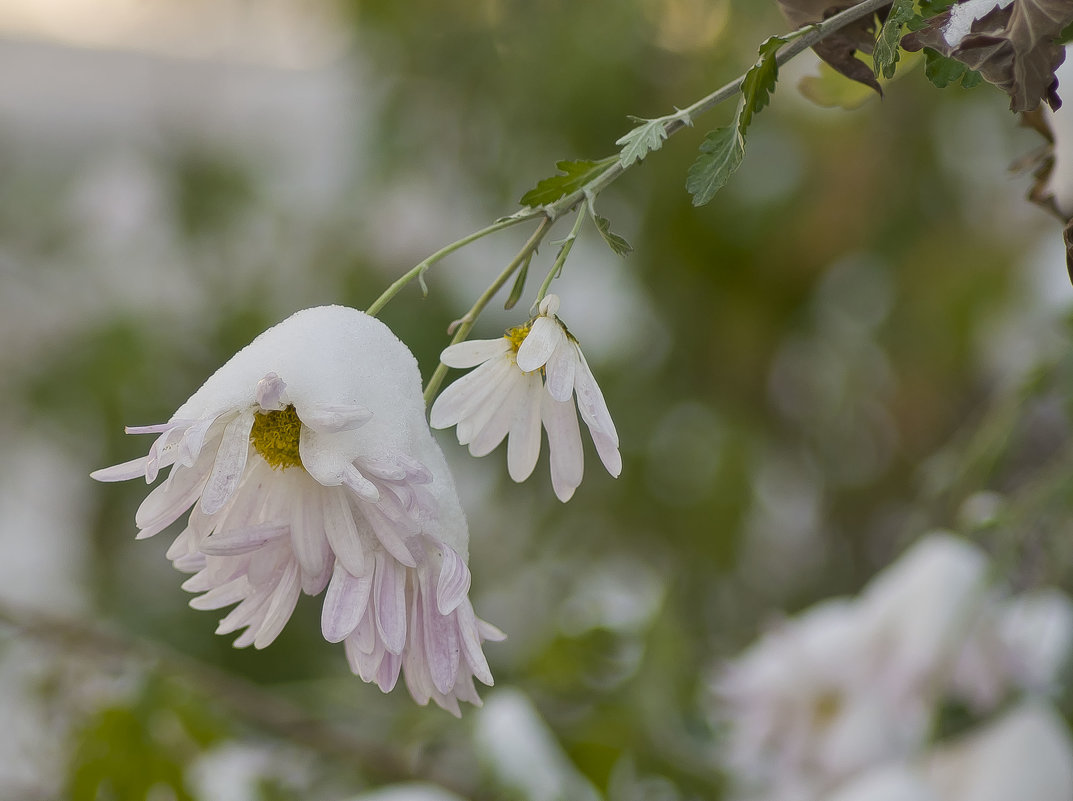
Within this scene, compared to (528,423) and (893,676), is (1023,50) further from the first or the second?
(893,676)

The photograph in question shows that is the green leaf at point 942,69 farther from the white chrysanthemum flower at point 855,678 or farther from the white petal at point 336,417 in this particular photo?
the white chrysanthemum flower at point 855,678

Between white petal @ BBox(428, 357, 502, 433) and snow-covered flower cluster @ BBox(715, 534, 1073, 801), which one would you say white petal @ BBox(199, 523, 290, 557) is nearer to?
white petal @ BBox(428, 357, 502, 433)

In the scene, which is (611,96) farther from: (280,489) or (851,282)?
(280,489)

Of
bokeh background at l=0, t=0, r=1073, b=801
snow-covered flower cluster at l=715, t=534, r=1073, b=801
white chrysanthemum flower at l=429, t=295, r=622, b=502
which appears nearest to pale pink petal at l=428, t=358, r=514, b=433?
white chrysanthemum flower at l=429, t=295, r=622, b=502

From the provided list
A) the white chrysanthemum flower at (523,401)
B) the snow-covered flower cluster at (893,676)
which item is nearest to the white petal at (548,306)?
the white chrysanthemum flower at (523,401)

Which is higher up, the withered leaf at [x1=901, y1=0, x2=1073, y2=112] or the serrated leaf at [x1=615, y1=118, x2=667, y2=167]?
the withered leaf at [x1=901, y1=0, x2=1073, y2=112]

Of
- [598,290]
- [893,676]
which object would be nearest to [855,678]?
[893,676]

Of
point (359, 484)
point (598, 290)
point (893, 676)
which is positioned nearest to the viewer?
point (359, 484)
